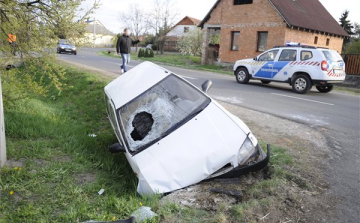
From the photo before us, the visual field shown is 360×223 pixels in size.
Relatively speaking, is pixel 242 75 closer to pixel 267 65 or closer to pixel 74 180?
Answer: pixel 267 65

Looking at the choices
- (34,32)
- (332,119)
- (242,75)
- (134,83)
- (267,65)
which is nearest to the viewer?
(134,83)

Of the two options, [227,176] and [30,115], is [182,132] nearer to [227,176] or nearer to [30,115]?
[227,176]

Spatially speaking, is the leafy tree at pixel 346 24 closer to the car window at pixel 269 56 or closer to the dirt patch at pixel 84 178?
the car window at pixel 269 56

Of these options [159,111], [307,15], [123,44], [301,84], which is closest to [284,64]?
[301,84]

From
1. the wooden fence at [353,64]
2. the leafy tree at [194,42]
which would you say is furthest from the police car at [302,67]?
the leafy tree at [194,42]

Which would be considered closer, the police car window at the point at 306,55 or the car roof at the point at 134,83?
the car roof at the point at 134,83

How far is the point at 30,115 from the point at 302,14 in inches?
936

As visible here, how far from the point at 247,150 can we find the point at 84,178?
7.41 feet

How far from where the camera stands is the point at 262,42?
2342cm

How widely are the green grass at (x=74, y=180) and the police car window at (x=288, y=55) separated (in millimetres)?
8730

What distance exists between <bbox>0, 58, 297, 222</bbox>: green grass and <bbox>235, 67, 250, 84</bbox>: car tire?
30.3 feet

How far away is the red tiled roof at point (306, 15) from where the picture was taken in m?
22.1

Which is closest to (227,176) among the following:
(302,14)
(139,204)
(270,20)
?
(139,204)

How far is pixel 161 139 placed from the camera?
12.5 feet
